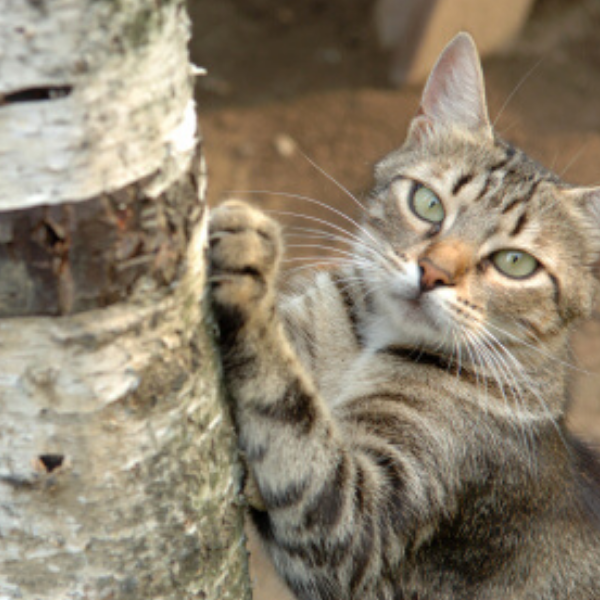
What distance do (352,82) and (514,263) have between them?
13.7 feet

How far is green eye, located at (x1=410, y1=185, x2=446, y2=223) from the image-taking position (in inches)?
97.3

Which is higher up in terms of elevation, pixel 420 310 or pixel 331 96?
pixel 420 310

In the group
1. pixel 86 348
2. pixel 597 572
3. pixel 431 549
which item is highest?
pixel 86 348

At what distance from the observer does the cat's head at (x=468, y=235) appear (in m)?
2.28

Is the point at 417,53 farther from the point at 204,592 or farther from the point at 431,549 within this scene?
the point at 204,592

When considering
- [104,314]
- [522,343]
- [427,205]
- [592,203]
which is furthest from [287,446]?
[592,203]

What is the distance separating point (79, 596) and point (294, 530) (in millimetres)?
630

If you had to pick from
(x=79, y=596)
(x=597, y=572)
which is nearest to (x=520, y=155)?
(x=597, y=572)

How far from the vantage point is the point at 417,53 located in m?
6.16

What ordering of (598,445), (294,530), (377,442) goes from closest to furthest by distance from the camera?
(294,530) < (377,442) < (598,445)

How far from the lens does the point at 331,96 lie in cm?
617

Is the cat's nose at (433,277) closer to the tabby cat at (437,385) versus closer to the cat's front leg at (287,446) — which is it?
the tabby cat at (437,385)

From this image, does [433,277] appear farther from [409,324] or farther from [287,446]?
[287,446]

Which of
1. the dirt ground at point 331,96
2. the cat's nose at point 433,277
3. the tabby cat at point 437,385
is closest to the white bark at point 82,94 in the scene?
the tabby cat at point 437,385
